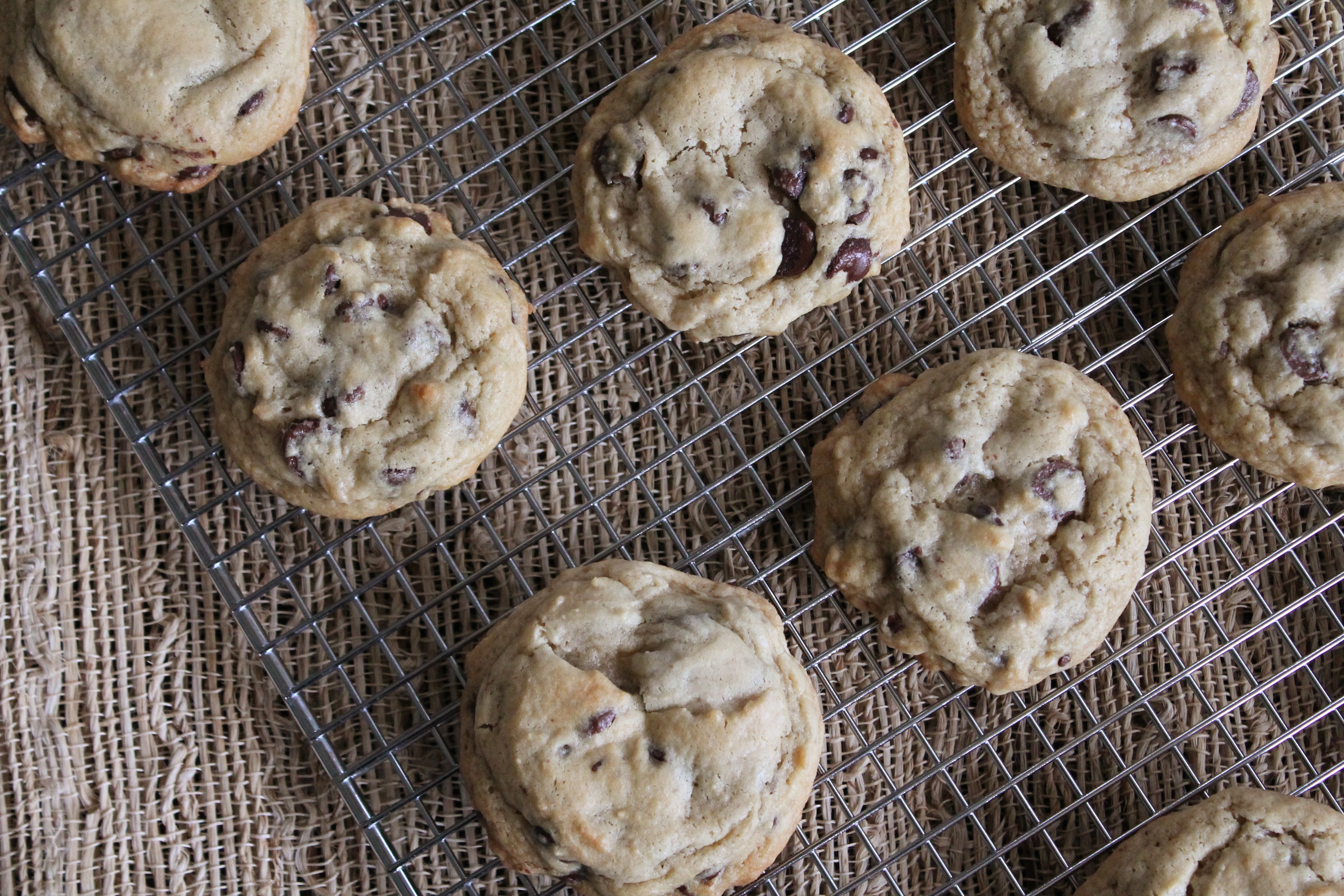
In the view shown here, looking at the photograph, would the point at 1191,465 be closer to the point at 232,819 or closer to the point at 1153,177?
the point at 1153,177

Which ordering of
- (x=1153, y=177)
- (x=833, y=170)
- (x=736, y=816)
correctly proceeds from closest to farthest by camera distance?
(x=736, y=816) < (x=833, y=170) < (x=1153, y=177)

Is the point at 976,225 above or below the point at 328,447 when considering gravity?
Result: below

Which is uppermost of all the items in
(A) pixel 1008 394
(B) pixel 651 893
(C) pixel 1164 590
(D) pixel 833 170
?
(D) pixel 833 170

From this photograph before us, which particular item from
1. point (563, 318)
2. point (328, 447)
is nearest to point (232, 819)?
point (328, 447)

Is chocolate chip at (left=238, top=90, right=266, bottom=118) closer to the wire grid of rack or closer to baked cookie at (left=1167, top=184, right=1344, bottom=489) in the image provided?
the wire grid of rack

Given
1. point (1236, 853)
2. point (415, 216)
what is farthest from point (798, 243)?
point (1236, 853)

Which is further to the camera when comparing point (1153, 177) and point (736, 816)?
point (1153, 177)

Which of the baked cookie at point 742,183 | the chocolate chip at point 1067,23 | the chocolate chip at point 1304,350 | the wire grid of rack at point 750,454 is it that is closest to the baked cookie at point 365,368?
the wire grid of rack at point 750,454

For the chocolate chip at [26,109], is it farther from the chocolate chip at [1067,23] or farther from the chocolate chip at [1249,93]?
the chocolate chip at [1249,93]
